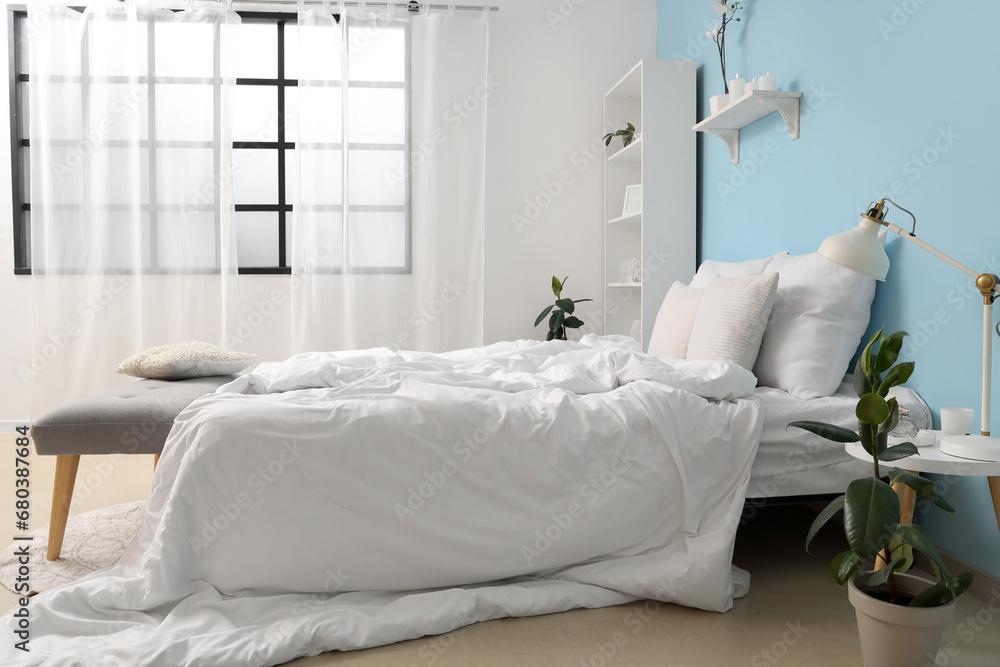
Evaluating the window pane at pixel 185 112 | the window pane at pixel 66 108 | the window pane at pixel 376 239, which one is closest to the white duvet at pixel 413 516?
the window pane at pixel 376 239

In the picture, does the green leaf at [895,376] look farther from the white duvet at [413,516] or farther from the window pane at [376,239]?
the window pane at [376,239]

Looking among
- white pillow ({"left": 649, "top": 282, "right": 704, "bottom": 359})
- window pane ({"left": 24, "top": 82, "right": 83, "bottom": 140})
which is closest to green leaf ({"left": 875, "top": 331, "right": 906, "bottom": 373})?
white pillow ({"left": 649, "top": 282, "right": 704, "bottom": 359})

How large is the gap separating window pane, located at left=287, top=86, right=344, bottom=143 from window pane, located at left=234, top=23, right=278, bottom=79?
1.03ft

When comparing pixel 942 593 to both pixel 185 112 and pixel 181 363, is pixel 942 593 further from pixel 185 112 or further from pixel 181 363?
pixel 185 112

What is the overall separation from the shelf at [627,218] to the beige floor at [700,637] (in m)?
2.26

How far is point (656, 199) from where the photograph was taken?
370 cm

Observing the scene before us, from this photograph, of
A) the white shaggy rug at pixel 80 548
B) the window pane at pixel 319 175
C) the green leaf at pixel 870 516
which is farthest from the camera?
the window pane at pixel 319 175

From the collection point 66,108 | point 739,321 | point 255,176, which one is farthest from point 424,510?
point 66,108

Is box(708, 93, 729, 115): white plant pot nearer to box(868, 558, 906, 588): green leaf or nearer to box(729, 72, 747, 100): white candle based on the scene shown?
box(729, 72, 747, 100): white candle

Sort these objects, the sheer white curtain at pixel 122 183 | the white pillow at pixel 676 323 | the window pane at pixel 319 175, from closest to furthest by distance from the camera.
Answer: the white pillow at pixel 676 323 → the sheer white curtain at pixel 122 183 → the window pane at pixel 319 175

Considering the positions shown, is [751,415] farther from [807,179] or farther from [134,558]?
[134,558]

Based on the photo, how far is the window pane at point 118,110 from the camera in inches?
160

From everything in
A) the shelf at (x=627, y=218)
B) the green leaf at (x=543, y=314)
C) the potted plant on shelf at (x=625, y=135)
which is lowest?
the green leaf at (x=543, y=314)

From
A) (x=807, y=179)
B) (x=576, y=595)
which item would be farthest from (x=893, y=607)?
(x=807, y=179)
